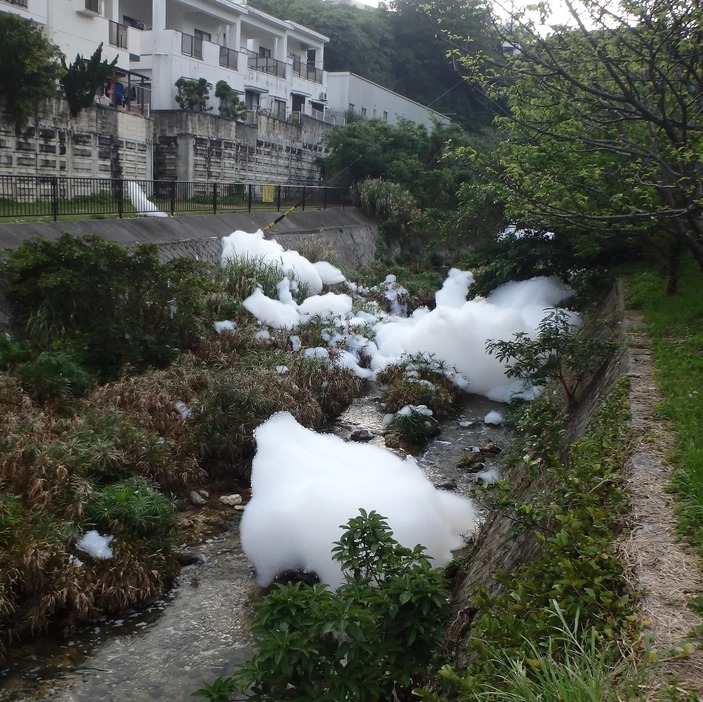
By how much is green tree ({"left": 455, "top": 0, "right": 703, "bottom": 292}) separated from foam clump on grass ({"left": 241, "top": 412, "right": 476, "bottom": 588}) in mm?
3312

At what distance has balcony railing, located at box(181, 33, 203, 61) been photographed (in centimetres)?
2857

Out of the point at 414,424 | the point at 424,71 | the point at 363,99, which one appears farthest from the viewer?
the point at 424,71

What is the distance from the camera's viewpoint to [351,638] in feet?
13.7

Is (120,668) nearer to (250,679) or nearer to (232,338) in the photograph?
(250,679)

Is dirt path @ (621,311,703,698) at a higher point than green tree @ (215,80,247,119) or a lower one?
lower

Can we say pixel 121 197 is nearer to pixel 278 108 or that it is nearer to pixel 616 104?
pixel 616 104

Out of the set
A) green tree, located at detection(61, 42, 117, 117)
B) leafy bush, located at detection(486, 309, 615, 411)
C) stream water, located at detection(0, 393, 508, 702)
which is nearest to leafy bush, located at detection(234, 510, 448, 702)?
stream water, located at detection(0, 393, 508, 702)

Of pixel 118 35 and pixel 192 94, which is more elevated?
pixel 118 35

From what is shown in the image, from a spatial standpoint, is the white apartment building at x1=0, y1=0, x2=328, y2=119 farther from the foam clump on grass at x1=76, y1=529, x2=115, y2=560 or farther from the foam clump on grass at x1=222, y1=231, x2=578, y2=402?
the foam clump on grass at x1=76, y1=529, x2=115, y2=560

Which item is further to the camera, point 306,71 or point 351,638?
point 306,71

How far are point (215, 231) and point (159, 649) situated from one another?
13.2 metres

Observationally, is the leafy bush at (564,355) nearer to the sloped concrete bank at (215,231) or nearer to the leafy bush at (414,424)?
the leafy bush at (414,424)

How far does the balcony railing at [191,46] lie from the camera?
2857 centimetres

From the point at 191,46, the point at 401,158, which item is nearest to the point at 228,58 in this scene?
the point at 191,46
